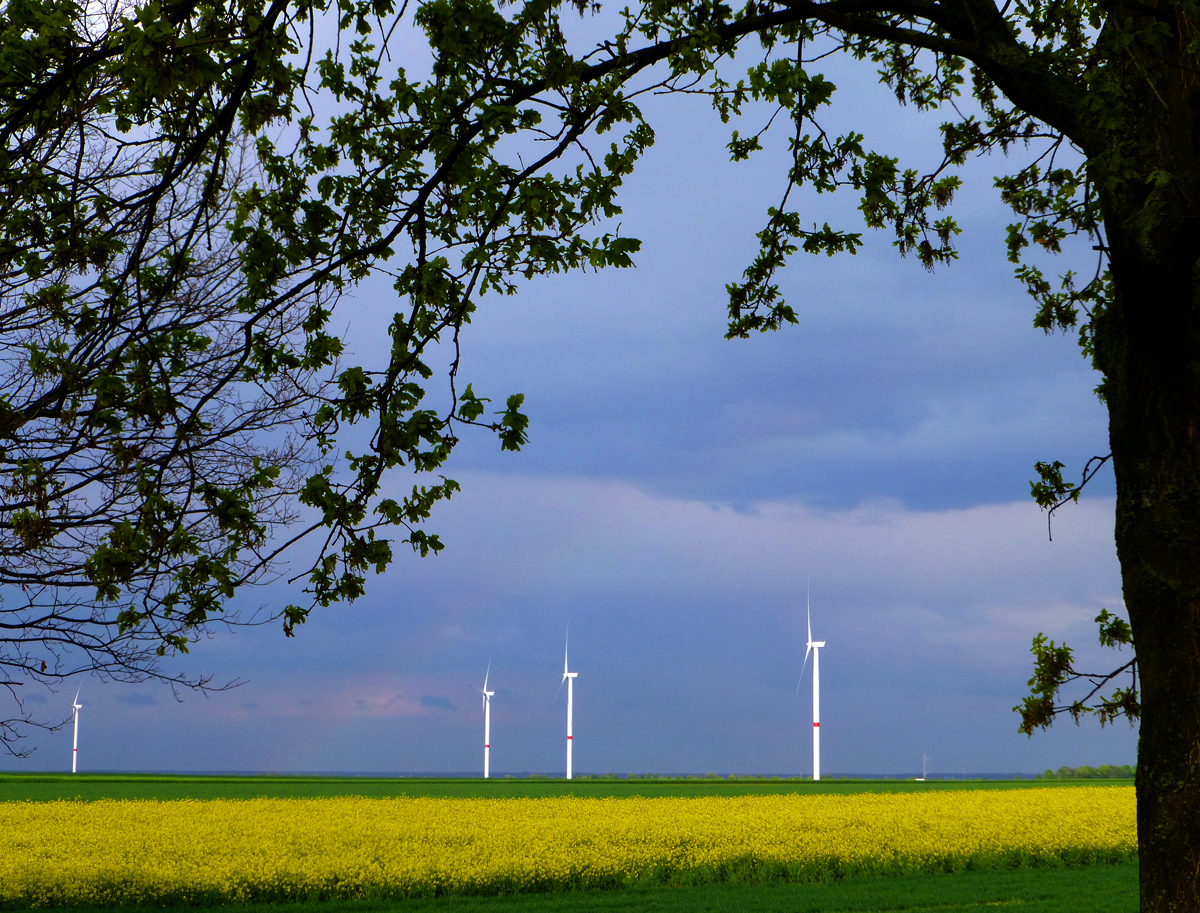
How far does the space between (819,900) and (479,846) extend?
6.99m

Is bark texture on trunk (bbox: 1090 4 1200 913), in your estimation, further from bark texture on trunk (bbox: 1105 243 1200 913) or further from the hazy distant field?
the hazy distant field

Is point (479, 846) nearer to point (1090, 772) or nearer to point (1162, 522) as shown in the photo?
point (1162, 522)

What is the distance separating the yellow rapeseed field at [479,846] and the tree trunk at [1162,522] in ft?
40.0

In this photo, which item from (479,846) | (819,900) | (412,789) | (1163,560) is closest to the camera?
(1163,560)

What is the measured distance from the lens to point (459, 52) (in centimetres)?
702

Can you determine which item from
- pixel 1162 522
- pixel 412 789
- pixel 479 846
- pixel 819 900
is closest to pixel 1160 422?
pixel 1162 522

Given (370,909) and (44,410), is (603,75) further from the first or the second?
(370,909)

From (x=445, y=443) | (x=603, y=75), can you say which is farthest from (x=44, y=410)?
(x=603, y=75)

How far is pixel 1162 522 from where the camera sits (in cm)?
670

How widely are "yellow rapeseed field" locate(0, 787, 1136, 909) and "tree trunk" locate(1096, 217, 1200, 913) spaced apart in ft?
40.0

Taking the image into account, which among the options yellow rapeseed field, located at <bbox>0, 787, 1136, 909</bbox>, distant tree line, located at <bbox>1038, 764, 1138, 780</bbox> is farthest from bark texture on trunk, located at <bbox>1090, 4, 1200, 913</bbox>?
distant tree line, located at <bbox>1038, 764, 1138, 780</bbox>

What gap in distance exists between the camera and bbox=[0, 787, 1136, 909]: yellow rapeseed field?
1612cm

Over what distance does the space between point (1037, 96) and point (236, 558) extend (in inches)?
268

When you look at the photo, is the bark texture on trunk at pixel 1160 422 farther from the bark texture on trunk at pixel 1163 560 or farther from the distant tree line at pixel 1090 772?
the distant tree line at pixel 1090 772
